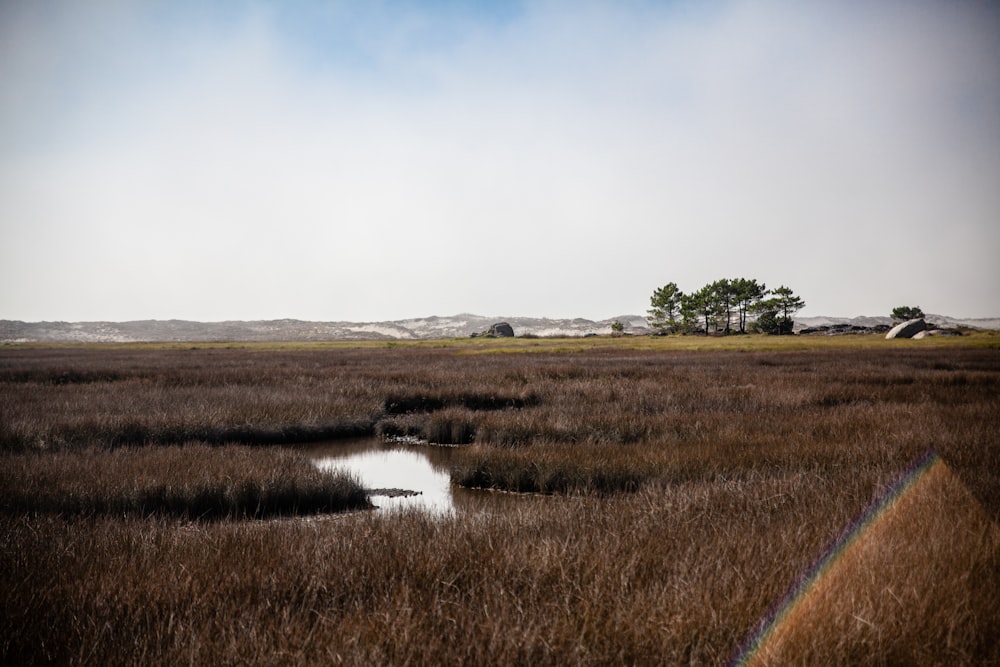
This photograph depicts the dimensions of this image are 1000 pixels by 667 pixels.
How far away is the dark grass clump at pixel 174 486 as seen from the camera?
20.5 ft

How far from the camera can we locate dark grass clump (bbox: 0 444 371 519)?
246 inches

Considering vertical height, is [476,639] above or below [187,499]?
above

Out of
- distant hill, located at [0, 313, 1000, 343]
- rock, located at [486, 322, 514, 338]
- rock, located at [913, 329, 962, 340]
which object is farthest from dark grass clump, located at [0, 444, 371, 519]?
distant hill, located at [0, 313, 1000, 343]

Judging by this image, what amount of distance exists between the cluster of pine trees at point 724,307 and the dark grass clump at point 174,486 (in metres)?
75.4

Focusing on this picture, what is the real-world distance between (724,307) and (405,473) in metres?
82.9

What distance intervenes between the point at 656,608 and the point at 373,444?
9687mm

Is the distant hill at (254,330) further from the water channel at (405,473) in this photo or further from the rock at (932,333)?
the water channel at (405,473)

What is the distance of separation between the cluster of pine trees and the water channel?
7166cm

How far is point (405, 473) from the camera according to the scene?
9.49 meters

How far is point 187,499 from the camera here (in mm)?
6625

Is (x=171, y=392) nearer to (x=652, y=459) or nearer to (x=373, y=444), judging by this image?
(x=373, y=444)

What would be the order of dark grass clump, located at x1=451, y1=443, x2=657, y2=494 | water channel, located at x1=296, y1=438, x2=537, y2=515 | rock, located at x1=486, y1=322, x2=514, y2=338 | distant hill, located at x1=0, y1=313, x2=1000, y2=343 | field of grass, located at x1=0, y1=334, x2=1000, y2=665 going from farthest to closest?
distant hill, located at x1=0, y1=313, x2=1000, y2=343, rock, located at x1=486, y1=322, x2=514, y2=338, dark grass clump, located at x1=451, y1=443, x2=657, y2=494, water channel, located at x1=296, y1=438, x2=537, y2=515, field of grass, located at x1=0, y1=334, x2=1000, y2=665

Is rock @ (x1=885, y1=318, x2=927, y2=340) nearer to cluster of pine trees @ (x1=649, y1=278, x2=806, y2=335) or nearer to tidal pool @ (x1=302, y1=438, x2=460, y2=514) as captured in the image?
cluster of pine trees @ (x1=649, y1=278, x2=806, y2=335)

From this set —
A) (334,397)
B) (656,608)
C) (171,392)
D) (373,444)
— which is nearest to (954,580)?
(656,608)
